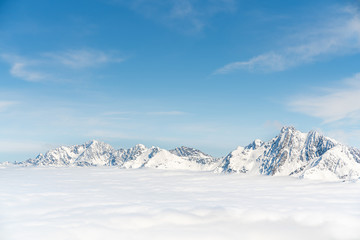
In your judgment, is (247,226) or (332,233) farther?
(247,226)

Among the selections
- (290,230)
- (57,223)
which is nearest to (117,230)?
(57,223)

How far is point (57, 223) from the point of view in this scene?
161 m

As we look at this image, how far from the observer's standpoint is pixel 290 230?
506 feet

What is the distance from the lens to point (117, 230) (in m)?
153

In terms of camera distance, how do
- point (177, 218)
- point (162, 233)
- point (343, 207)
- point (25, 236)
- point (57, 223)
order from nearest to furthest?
1. point (25, 236)
2. point (162, 233)
3. point (57, 223)
4. point (177, 218)
5. point (343, 207)

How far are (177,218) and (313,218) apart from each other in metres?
85.6

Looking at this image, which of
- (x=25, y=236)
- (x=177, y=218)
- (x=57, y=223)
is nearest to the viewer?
(x=25, y=236)

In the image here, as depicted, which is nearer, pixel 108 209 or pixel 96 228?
pixel 96 228

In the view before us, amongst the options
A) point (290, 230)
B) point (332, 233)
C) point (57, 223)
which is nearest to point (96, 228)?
point (57, 223)

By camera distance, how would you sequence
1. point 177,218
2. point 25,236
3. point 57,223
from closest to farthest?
point 25,236 → point 57,223 → point 177,218

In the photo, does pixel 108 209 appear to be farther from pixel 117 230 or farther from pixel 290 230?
pixel 290 230

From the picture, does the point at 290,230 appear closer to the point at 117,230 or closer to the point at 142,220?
the point at 142,220

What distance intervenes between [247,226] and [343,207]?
83.5 metres

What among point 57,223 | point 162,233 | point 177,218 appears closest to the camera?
point 162,233
